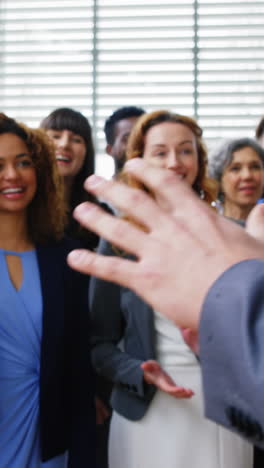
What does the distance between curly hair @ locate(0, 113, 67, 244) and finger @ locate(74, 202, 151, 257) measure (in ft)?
3.97

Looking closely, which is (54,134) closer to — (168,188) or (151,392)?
(151,392)

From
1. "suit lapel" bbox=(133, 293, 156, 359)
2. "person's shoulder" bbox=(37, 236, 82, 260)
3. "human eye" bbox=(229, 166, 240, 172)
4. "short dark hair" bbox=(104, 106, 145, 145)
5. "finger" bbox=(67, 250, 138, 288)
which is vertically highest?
"short dark hair" bbox=(104, 106, 145, 145)

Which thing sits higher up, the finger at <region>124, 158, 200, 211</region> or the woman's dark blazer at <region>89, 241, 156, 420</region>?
the finger at <region>124, 158, 200, 211</region>

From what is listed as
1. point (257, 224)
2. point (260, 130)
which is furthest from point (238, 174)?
point (257, 224)

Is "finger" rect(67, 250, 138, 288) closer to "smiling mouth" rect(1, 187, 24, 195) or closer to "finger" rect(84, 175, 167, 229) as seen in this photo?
"finger" rect(84, 175, 167, 229)

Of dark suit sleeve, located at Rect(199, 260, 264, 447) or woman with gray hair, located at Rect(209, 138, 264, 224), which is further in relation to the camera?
woman with gray hair, located at Rect(209, 138, 264, 224)

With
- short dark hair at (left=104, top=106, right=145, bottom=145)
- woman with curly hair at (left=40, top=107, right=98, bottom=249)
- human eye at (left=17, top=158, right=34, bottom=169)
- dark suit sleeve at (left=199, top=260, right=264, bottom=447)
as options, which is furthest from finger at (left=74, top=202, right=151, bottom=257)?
short dark hair at (left=104, top=106, right=145, bottom=145)

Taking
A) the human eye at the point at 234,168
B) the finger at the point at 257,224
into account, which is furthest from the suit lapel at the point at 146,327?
the human eye at the point at 234,168

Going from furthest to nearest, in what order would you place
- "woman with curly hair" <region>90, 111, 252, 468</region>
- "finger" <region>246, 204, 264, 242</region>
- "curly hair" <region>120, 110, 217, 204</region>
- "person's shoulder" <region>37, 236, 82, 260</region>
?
"curly hair" <region>120, 110, 217, 204</region> → "person's shoulder" <region>37, 236, 82, 260</region> → "woman with curly hair" <region>90, 111, 252, 468</region> → "finger" <region>246, 204, 264, 242</region>

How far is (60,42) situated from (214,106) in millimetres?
1213

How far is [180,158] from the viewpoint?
6.56ft

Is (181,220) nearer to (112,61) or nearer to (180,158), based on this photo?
(180,158)

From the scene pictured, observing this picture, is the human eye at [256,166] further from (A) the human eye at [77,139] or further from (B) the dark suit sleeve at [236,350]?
(B) the dark suit sleeve at [236,350]

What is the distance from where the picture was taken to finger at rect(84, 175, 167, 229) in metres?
0.61
